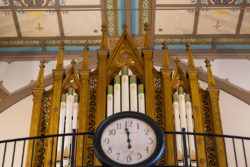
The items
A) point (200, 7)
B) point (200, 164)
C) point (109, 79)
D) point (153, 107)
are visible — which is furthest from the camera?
point (200, 7)

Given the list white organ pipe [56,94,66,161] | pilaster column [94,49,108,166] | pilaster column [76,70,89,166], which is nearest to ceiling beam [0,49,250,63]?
pilaster column [94,49,108,166]

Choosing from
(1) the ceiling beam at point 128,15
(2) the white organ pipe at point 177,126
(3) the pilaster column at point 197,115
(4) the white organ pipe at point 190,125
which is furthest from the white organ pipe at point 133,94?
(1) the ceiling beam at point 128,15

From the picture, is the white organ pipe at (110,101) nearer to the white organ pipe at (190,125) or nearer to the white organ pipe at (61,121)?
the white organ pipe at (61,121)

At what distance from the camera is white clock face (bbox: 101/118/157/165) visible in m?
5.64

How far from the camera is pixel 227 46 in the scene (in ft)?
35.3

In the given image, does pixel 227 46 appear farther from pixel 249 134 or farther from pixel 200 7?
pixel 249 134

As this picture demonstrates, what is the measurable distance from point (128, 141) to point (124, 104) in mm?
2577

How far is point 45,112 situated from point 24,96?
1522 millimetres

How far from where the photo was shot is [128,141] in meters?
5.78

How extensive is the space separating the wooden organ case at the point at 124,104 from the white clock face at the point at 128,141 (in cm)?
194

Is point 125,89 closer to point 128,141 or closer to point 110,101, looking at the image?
point 110,101

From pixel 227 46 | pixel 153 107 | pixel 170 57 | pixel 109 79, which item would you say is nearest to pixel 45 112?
pixel 109 79

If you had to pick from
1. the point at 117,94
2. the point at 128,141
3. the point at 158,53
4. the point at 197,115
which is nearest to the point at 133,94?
the point at 117,94

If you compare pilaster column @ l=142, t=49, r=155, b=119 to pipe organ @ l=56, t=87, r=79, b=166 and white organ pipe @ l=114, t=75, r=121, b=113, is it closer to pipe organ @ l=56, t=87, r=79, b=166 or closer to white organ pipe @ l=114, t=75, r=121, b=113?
white organ pipe @ l=114, t=75, r=121, b=113
